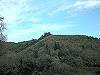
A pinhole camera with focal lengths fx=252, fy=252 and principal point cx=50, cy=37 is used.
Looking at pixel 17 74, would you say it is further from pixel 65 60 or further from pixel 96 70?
pixel 96 70

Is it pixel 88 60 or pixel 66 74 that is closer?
pixel 66 74

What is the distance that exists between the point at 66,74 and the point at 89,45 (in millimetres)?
16378

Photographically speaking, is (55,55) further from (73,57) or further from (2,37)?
(2,37)

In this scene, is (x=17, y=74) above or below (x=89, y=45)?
below

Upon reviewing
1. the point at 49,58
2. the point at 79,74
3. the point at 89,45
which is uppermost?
the point at 89,45

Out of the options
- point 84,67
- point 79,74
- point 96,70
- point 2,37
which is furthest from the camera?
point 2,37

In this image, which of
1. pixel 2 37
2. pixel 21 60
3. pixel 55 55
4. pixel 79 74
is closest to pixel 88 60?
pixel 55 55

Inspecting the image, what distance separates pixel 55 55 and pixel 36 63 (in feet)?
14.6

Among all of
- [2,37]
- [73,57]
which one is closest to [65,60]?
[73,57]

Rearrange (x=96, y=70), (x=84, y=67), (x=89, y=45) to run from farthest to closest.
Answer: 1. (x=89, y=45)
2. (x=84, y=67)
3. (x=96, y=70)

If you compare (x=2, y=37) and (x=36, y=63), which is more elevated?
(x=2, y=37)

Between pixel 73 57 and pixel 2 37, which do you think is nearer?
pixel 73 57

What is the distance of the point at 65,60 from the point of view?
3497 cm

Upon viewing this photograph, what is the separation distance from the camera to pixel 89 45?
145 feet
